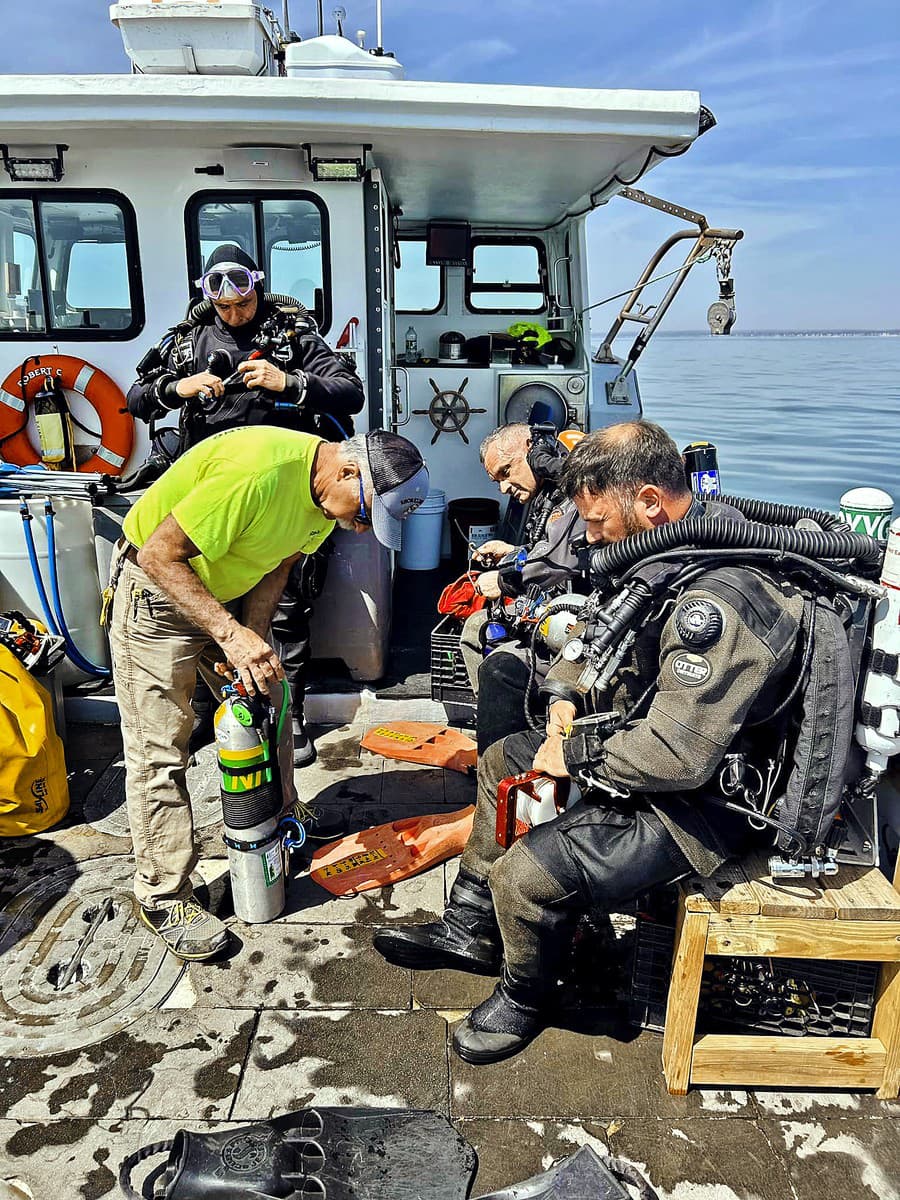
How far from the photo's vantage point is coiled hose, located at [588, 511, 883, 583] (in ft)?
7.11

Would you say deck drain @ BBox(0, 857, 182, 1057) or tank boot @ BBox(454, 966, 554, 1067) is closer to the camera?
tank boot @ BBox(454, 966, 554, 1067)

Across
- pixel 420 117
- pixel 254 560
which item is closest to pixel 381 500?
pixel 254 560

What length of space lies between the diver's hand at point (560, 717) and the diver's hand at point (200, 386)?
2.28 metres

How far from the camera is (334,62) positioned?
499 centimetres

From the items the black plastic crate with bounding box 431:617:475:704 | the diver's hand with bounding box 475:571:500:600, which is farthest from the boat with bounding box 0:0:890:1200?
the diver's hand with bounding box 475:571:500:600

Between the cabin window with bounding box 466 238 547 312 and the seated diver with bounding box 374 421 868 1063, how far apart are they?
560cm

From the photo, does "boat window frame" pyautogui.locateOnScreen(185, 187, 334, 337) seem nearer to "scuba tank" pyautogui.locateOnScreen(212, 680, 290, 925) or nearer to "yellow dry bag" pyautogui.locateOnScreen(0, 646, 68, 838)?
"yellow dry bag" pyautogui.locateOnScreen(0, 646, 68, 838)

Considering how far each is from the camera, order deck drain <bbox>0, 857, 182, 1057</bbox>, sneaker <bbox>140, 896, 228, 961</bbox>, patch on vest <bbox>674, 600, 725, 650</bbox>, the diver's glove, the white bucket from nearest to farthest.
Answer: patch on vest <bbox>674, 600, 725, 650</bbox> < the diver's glove < deck drain <bbox>0, 857, 182, 1057</bbox> < sneaker <bbox>140, 896, 228, 961</bbox> < the white bucket

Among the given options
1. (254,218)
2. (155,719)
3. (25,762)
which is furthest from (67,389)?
(155,719)

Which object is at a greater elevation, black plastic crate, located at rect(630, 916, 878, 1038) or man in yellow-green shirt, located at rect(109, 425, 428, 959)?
man in yellow-green shirt, located at rect(109, 425, 428, 959)

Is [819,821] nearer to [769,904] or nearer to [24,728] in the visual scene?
[769,904]

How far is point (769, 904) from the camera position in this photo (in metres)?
2.21

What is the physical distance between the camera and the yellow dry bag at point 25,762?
3443mm

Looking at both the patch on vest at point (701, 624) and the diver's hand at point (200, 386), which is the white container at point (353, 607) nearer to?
the diver's hand at point (200, 386)
